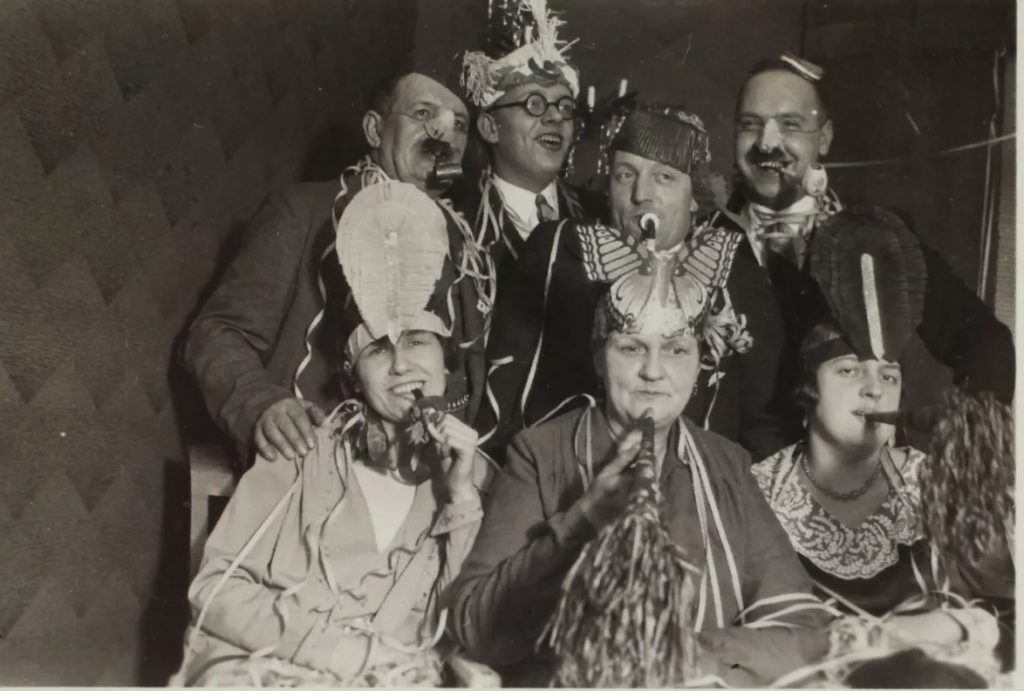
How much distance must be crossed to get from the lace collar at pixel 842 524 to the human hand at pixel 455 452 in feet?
1.11

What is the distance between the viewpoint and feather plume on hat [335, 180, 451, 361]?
4.39ft

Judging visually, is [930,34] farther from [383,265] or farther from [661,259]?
[383,265]

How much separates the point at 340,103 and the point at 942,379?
859mm

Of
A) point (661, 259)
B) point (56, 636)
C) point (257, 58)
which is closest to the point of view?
point (661, 259)

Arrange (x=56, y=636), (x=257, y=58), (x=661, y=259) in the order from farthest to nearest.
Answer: (x=257, y=58) < (x=56, y=636) < (x=661, y=259)

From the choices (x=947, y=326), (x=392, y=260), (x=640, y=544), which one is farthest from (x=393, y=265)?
(x=947, y=326)

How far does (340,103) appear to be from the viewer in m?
1.61

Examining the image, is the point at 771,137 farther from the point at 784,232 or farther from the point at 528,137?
the point at 528,137

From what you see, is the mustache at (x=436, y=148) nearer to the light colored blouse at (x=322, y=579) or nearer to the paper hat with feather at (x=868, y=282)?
the light colored blouse at (x=322, y=579)

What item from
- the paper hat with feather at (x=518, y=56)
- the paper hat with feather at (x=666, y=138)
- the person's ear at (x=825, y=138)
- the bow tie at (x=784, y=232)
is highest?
the paper hat with feather at (x=518, y=56)

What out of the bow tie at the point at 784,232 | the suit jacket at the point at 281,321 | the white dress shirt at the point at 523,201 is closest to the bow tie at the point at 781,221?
the bow tie at the point at 784,232

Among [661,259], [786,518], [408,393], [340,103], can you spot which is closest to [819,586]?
[786,518]

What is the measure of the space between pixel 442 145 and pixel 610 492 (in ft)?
1.68

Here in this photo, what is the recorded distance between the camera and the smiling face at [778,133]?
1.48 meters
